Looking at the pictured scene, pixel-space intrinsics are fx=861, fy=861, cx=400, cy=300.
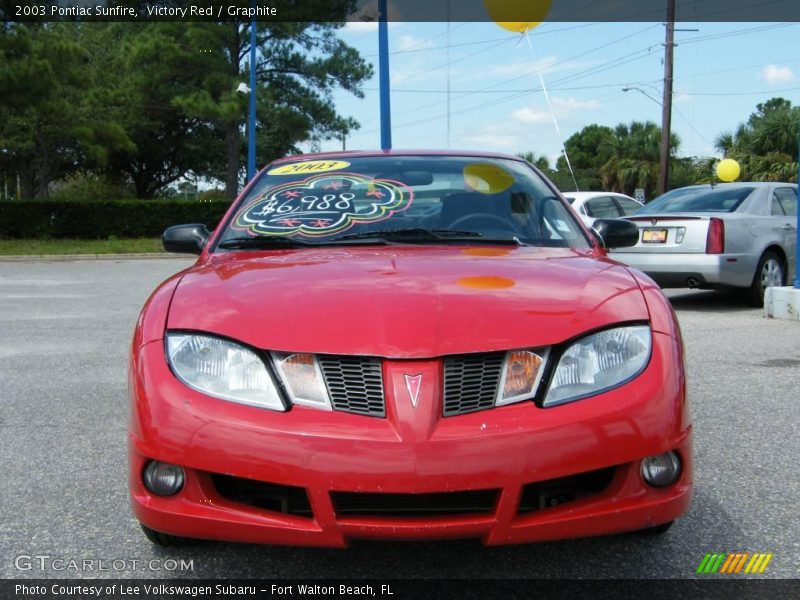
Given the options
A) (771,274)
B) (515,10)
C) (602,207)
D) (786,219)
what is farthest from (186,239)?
(602,207)

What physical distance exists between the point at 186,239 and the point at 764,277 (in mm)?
7501

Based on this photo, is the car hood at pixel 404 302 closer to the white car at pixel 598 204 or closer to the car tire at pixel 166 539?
the car tire at pixel 166 539

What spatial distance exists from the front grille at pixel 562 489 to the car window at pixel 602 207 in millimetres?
11493

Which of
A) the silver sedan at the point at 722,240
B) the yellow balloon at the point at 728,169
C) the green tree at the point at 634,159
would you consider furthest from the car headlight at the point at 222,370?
the green tree at the point at 634,159

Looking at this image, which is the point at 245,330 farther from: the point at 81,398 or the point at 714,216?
the point at 714,216

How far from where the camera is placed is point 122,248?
2178cm

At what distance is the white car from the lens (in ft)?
43.9

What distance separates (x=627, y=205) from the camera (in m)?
14.6

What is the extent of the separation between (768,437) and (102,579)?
3.11m

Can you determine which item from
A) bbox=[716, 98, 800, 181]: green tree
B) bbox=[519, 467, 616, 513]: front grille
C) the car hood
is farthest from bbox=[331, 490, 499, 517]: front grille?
bbox=[716, 98, 800, 181]: green tree

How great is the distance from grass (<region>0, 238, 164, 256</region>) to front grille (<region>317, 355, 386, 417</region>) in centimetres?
1931

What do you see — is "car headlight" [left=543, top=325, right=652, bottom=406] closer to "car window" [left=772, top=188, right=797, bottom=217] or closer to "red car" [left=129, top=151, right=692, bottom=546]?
"red car" [left=129, top=151, right=692, bottom=546]

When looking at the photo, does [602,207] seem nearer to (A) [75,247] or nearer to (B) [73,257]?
(B) [73,257]

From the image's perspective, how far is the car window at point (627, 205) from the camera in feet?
46.6
